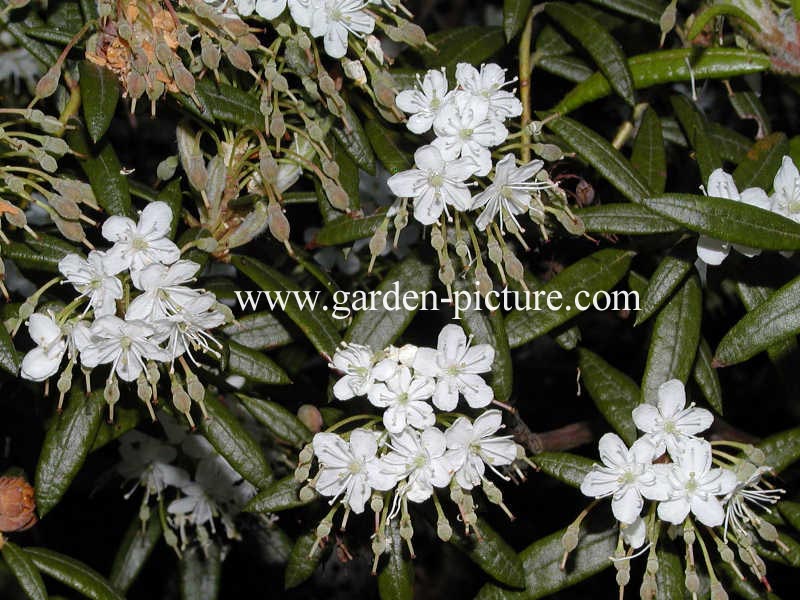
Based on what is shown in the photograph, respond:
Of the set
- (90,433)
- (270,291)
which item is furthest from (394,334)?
(90,433)

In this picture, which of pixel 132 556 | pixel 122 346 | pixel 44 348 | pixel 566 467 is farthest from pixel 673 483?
pixel 132 556

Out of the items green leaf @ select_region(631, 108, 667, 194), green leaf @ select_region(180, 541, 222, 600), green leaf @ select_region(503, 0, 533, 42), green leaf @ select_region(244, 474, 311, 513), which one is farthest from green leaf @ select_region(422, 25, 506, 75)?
green leaf @ select_region(180, 541, 222, 600)

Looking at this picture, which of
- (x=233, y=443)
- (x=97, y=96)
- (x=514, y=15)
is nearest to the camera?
(x=97, y=96)

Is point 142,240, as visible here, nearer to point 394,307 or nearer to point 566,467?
point 394,307

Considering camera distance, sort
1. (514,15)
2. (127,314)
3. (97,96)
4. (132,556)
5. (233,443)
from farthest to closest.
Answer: (132,556)
(514,15)
(233,443)
(97,96)
(127,314)

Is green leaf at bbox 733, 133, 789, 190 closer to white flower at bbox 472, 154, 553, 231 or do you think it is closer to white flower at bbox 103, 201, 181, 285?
white flower at bbox 472, 154, 553, 231

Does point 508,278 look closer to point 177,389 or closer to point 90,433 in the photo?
point 177,389
